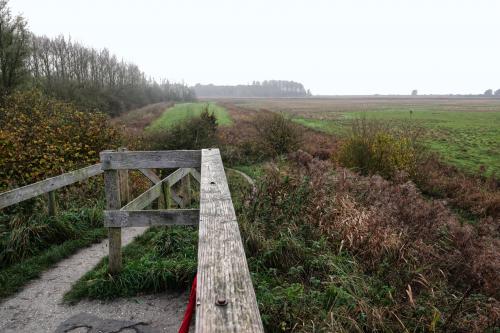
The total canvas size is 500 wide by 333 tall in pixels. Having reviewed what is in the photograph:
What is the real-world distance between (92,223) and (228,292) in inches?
260

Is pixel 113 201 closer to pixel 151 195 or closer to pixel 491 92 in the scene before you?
pixel 151 195

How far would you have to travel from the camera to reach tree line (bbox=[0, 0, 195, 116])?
16891 mm

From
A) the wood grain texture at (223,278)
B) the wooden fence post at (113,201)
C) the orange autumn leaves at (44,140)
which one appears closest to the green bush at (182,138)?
the orange autumn leaves at (44,140)

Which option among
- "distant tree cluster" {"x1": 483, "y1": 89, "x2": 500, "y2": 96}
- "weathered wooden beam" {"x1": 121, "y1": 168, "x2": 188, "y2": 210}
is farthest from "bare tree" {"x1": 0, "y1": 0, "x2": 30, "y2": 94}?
"distant tree cluster" {"x1": 483, "y1": 89, "x2": 500, "y2": 96}

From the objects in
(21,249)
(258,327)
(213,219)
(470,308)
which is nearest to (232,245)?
(213,219)

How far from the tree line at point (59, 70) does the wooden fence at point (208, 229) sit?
1367cm

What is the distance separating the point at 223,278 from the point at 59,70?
148 ft

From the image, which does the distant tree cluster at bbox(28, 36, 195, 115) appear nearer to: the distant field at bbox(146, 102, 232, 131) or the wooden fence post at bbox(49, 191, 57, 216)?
the distant field at bbox(146, 102, 232, 131)

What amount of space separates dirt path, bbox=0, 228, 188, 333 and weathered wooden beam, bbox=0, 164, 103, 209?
3.99 feet

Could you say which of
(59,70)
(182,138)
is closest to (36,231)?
(182,138)

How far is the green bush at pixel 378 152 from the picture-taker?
11.5m

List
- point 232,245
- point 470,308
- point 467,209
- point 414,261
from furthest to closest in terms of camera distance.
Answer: point 467,209 → point 414,261 → point 470,308 → point 232,245

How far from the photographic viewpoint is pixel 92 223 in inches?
273

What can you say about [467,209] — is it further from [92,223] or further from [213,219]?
[213,219]
